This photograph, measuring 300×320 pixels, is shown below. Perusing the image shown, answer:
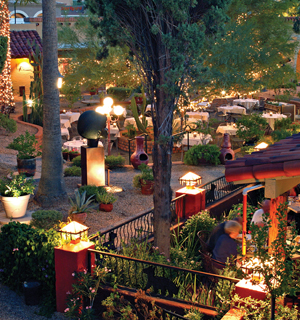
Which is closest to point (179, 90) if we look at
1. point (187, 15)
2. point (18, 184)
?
point (187, 15)

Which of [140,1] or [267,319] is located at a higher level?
[140,1]

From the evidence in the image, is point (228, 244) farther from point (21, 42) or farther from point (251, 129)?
point (21, 42)

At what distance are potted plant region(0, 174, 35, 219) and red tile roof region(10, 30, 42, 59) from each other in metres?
19.3

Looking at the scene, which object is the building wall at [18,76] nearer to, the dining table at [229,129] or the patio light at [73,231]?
the dining table at [229,129]

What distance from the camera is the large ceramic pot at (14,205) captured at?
8547mm

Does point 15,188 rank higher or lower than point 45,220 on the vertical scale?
higher

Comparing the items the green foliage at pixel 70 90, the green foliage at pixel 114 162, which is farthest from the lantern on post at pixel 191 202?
the green foliage at pixel 70 90

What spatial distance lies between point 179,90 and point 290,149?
1.75 meters

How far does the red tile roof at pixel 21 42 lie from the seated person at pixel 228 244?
74.7 feet

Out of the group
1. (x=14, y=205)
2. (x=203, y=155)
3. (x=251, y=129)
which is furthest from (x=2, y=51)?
(x=251, y=129)

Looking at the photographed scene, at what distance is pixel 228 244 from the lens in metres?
6.51

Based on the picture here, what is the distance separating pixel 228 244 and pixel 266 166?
256 centimetres

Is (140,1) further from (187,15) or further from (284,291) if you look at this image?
(284,291)

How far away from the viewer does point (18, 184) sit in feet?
28.9
